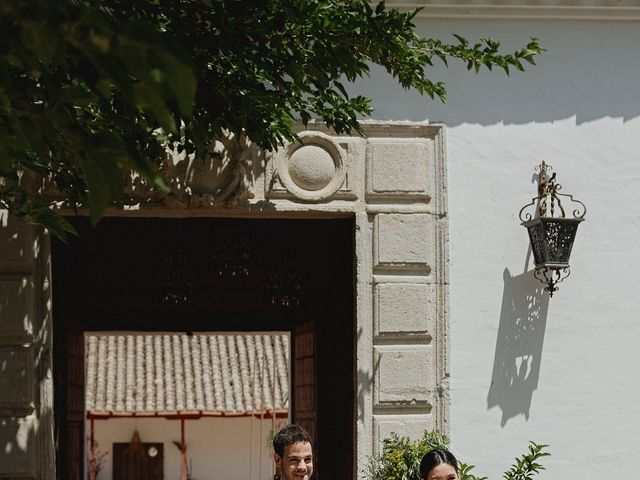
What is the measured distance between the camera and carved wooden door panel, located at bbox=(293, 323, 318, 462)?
31.6ft

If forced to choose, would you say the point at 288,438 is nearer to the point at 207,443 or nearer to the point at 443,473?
the point at 443,473

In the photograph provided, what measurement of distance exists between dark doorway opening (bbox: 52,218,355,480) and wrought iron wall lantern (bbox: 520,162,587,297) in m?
Result: 1.18

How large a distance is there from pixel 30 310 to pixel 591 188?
3.09 metres

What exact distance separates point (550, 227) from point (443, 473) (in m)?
2.46

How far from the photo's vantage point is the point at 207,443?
25.6 m

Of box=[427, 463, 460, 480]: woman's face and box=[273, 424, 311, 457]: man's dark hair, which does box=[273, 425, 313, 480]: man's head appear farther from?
box=[427, 463, 460, 480]: woman's face

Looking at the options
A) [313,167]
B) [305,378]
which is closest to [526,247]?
[313,167]

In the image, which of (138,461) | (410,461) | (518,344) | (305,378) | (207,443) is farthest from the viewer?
(207,443)

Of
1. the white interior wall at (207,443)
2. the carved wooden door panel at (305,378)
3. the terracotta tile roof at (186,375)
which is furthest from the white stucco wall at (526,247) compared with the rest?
the white interior wall at (207,443)

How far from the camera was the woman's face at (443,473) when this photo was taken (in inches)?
218

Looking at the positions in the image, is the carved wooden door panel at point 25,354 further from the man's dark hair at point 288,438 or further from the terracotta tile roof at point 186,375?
the terracotta tile roof at point 186,375

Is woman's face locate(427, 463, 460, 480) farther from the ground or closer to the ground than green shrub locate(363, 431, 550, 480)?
farther from the ground

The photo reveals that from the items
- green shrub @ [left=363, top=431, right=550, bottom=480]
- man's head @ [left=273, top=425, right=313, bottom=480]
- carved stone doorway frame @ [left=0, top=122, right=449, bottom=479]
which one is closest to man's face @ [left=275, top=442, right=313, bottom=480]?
man's head @ [left=273, top=425, right=313, bottom=480]

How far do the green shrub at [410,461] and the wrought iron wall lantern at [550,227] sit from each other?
3.04 feet
